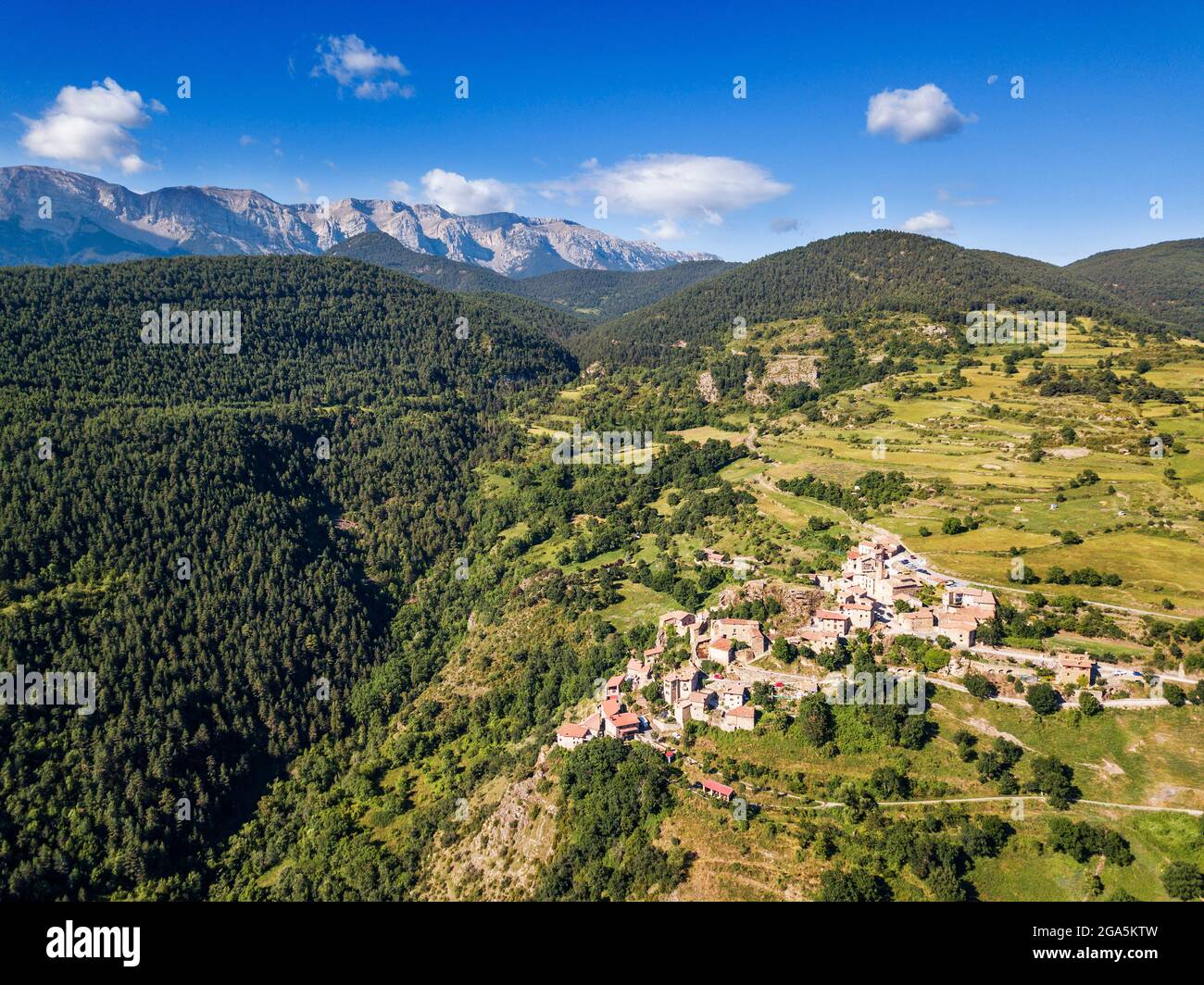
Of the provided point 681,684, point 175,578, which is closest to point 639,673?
point 681,684

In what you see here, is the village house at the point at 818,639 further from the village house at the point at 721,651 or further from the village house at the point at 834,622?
the village house at the point at 721,651

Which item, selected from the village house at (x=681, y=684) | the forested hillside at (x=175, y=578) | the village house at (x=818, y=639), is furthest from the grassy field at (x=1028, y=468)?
the forested hillside at (x=175, y=578)

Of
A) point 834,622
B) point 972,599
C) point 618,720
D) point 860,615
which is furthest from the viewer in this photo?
point 860,615

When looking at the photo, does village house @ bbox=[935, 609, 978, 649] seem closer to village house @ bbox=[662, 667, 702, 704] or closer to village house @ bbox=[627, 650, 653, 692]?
village house @ bbox=[662, 667, 702, 704]

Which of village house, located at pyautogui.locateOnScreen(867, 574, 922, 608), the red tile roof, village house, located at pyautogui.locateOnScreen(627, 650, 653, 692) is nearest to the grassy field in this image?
village house, located at pyautogui.locateOnScreen(867, 574, 922, 608)

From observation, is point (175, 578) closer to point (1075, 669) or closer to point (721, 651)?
point (721, 651)
